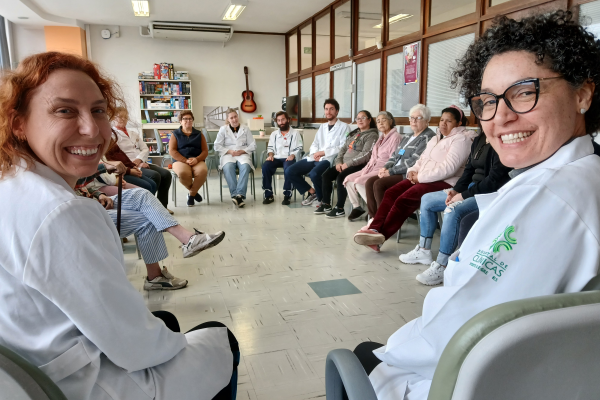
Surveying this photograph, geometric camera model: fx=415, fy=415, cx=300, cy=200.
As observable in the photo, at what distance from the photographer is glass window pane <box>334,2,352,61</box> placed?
270 inches

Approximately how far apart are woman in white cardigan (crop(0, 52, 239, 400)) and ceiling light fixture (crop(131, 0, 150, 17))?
673cm

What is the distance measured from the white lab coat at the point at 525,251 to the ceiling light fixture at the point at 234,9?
22.3 ft

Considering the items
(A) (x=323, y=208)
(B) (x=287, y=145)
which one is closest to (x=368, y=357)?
(A) (x=323, y=208)

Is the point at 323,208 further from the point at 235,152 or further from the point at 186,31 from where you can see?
the point at 186,31

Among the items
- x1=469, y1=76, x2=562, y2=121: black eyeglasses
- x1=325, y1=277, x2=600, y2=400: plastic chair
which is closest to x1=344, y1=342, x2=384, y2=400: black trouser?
x1=325, y1=277, x2=600, y2=400: plastic chair

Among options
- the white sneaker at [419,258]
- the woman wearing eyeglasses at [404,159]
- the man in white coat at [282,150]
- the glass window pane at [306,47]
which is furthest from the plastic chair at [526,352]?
the glass window pane at [306,47]

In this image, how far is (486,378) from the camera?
19.8 inches

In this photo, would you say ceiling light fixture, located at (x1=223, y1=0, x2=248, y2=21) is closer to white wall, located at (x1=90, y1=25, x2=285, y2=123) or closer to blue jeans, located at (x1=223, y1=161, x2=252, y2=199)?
white wall, located at (x1=90, y1=25, x2=285, y2=123)

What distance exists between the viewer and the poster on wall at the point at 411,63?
5.02 meters

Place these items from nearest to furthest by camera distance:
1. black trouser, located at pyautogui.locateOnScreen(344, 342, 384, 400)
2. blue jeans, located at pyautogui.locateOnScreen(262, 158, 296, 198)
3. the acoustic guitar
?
black trouser, located at pyautogui.locateOnScreen(344, 342, 384, 400) < blue jeans, located at pyautogui.locateOnScreen(262, 158, 296, 198) < the acoustic guitar

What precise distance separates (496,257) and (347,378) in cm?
35

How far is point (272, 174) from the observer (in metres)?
5.73

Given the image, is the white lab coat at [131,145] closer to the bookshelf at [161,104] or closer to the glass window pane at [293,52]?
the bookshelf at [161,104]

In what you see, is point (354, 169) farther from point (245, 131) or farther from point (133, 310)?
point (133, 310)
